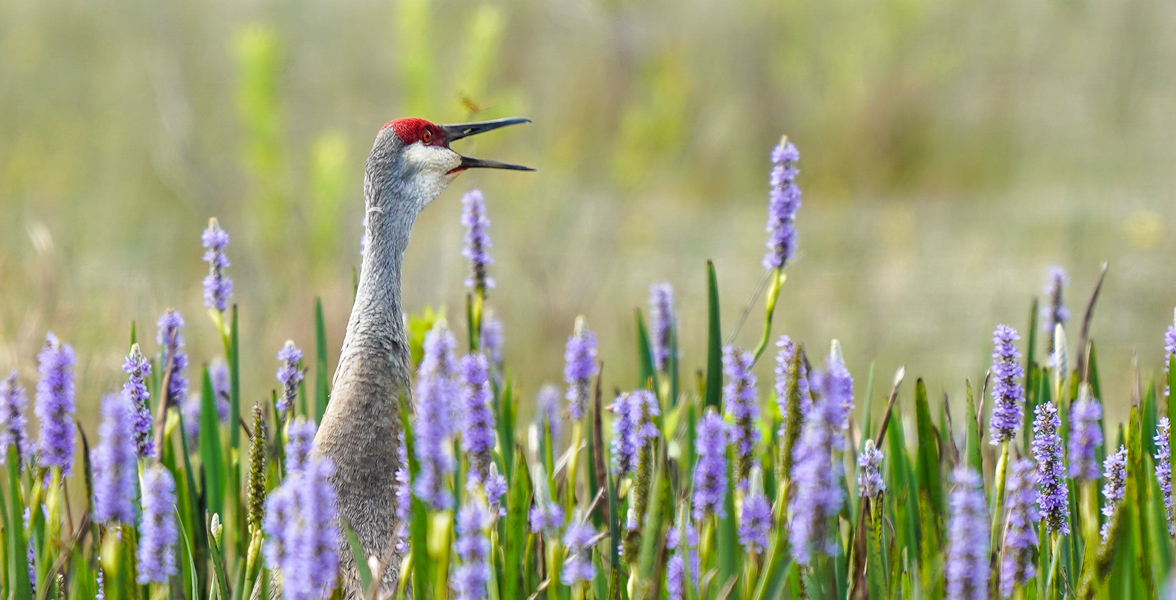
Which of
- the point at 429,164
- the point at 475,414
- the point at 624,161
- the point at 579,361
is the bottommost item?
the point at 475,414

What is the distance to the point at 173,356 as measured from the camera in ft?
6.66

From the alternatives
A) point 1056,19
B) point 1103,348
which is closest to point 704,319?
point 1103,348

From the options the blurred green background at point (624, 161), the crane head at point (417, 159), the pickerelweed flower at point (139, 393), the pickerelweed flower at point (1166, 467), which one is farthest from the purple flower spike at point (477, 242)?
the blurred green background at point (624, 161)

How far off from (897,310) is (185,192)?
6.46m

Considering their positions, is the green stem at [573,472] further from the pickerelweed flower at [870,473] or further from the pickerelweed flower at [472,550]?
the pickerelweed flower at [472,550]

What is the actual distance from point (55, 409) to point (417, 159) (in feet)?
3.30

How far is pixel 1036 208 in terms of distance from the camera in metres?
9.94

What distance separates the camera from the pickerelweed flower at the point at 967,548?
115 centimetres

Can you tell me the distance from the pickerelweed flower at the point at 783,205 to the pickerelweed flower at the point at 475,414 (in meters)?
0.78

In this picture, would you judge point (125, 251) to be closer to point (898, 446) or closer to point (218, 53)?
point (218, 53)

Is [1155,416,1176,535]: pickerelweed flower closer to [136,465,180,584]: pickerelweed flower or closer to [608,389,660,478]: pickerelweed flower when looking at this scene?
[608,389,660,478]: pickerelweed flower

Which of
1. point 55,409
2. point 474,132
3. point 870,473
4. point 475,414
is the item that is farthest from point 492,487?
point 474,132

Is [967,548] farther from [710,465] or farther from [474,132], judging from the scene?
[474,132]

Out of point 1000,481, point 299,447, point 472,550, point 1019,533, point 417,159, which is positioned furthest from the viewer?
point 417,159
